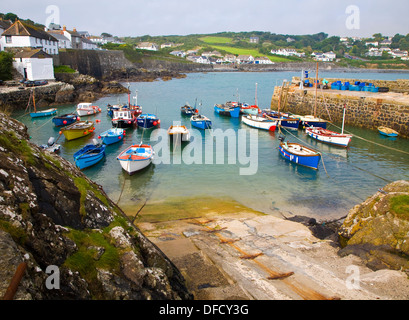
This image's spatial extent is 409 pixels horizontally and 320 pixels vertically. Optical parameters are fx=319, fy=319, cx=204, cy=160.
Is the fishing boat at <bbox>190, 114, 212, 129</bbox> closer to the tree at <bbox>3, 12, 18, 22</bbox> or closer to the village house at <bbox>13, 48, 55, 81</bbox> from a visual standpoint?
the village house at <bbox>13, 48, 55, 81</bbox>

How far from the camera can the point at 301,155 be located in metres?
22.7

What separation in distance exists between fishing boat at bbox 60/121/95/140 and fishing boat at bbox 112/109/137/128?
2.91 m

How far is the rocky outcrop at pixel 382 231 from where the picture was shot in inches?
331

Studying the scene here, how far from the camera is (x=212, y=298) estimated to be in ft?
22.0

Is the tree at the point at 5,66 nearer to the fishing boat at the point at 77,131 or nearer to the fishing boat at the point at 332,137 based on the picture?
the fishing boat at the point at 77,131

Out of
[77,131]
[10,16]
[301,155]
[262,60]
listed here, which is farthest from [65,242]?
[262,60]

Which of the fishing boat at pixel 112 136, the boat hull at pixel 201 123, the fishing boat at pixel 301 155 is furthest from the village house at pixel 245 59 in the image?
the fishing boat at pixel 301 155

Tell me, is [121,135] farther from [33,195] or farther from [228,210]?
[33,195]

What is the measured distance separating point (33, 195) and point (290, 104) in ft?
147

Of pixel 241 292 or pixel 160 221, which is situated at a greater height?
pixel 241 292

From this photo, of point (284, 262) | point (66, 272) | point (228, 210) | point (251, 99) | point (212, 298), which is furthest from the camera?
point (251, 99)

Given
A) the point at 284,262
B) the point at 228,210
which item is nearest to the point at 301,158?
the point at 228,210

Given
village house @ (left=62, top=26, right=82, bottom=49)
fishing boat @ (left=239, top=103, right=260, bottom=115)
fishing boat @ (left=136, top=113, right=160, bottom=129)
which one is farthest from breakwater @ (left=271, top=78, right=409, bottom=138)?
village house @ (left=62, top=26, right=82, bottom=49)

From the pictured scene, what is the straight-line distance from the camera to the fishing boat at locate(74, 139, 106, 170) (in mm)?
21484
